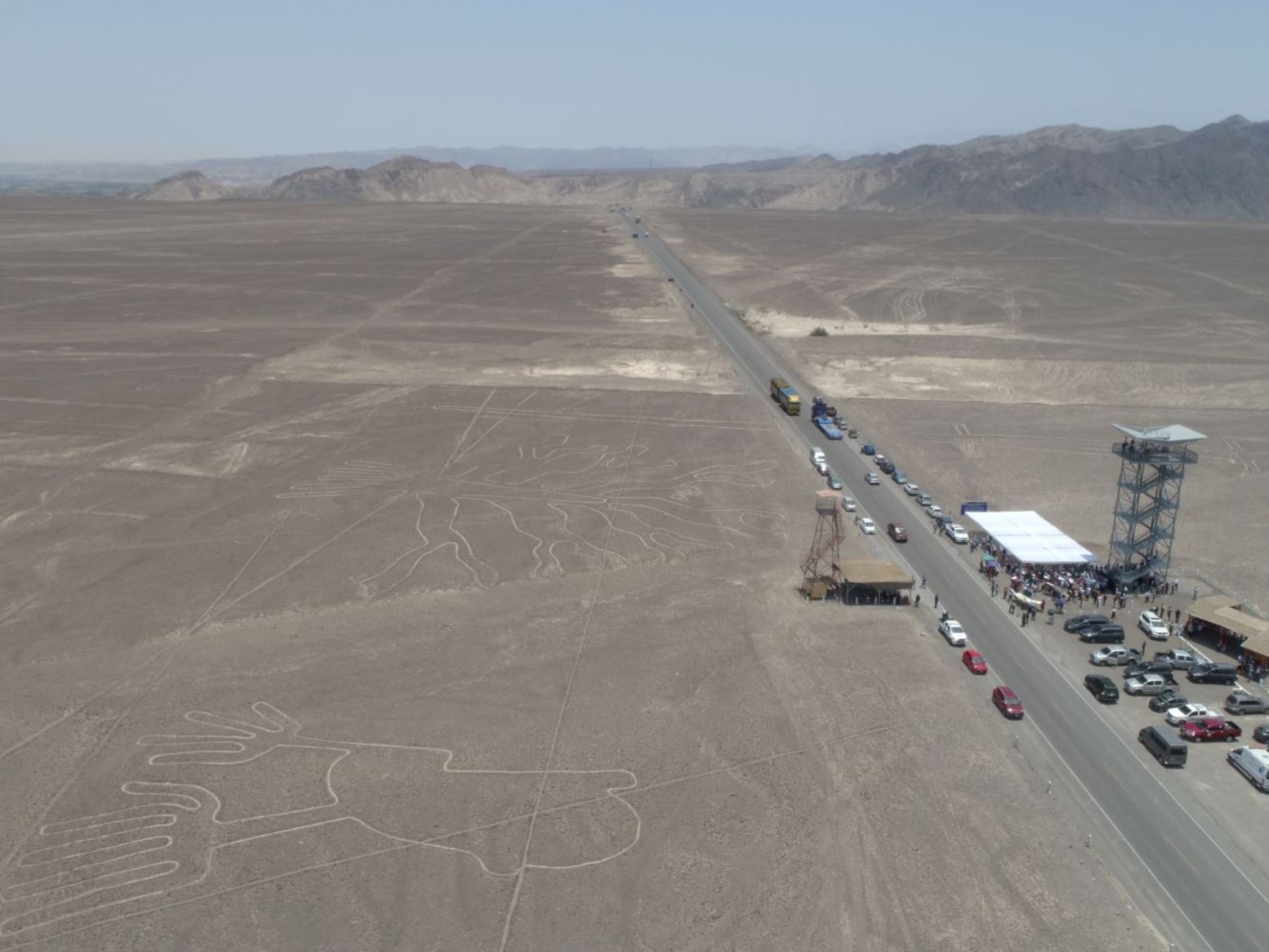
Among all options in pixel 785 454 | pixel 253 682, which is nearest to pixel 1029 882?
pixel 253 682

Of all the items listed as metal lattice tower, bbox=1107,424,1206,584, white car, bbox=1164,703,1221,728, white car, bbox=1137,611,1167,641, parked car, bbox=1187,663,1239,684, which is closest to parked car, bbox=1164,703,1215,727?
white car, bbox=1164,703,1221,728

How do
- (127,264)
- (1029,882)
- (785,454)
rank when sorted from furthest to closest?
(127,264) < (785,454) < (1029,882)

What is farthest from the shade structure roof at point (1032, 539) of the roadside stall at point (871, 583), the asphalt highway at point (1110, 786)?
the roadside stall at point (871, 583)

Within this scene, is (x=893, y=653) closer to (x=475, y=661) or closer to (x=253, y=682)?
(x=475, y=661)

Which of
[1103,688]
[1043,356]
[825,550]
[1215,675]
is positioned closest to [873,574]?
[825,550]

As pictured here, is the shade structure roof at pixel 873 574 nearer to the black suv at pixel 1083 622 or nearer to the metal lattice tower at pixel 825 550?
the metal lattice tower at pixel 825 550

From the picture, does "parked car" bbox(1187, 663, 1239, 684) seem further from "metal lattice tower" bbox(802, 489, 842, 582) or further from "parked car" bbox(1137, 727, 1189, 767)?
"metal lattice tower" bbox(802, 489, 842, 582)
